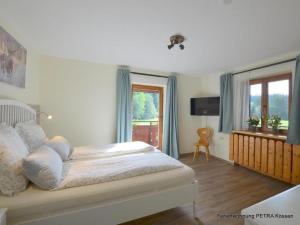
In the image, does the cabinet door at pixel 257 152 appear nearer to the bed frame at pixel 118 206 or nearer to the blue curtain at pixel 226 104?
the blue curtain at pixel 226 104

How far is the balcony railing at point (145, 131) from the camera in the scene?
166 inches

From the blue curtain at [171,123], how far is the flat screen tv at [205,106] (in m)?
0.67

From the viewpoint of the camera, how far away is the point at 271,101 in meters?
3.33

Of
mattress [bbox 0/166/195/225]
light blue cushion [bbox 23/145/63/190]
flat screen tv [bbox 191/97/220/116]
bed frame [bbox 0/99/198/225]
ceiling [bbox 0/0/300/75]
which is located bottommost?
bed frame [bbox 0/99/198/225]

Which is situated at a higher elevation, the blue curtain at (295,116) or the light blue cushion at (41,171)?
the blue curtain at (295,116)

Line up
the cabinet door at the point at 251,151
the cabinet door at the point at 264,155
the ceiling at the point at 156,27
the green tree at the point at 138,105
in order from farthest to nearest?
the green tree at the point at 138,105
the cabinet door at the point at 251,151
the cabinet door at the point at 264,155
the ceiling at the point at 156,27

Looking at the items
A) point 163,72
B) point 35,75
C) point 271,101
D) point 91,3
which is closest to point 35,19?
point 91,3

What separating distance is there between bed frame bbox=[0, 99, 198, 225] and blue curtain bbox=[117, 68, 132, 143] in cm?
189

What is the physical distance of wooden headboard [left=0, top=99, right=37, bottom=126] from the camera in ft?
5.84

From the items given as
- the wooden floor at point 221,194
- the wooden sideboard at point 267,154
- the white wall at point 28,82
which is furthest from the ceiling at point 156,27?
the wooden floor at point 221,194

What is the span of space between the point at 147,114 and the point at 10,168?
10.7ft

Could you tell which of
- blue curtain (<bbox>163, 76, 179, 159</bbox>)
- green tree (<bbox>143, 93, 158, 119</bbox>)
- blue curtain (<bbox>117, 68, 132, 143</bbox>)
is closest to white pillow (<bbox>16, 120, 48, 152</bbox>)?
blue curtain (<bbox>117, 68, 132, 143</bbox>)

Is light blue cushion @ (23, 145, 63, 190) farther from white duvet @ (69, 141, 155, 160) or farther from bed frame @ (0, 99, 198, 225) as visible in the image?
white duvet @ (69, 141, 155, 160)

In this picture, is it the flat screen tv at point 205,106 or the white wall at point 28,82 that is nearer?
the white wall at point 28,82
